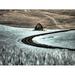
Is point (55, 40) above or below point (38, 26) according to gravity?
below

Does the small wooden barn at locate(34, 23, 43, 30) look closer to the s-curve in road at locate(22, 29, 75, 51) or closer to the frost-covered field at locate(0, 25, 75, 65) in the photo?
the s-curve in road at locate(22, 29, 75, 51)

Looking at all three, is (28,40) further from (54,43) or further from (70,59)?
(70,59)

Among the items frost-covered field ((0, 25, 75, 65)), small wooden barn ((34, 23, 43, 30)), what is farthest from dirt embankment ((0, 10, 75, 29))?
frost-covered field ((0, 25, 75, 65))

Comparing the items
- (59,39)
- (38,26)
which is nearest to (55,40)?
Result: (59,39)

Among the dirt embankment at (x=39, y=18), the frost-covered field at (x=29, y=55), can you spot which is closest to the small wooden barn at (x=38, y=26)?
the dirt embankment at (x=39, y=18)

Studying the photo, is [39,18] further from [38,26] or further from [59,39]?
[59,39]
